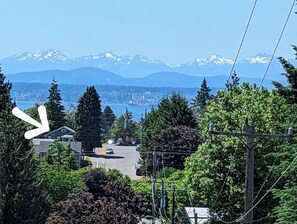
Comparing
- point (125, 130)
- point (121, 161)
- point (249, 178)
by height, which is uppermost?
point (249, 178)

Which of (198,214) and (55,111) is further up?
(55,111)

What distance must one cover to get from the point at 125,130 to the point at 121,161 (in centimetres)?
2563

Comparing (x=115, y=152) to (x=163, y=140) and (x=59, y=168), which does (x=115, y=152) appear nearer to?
(x=163, y=140)

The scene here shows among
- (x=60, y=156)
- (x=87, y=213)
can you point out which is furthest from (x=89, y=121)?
(x=87, y=213)

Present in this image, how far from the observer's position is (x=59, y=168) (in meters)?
36.4

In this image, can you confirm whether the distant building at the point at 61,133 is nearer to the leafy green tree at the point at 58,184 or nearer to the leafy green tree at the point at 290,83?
the leafy green tree at the point at 58,184

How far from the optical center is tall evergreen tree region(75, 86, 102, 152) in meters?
75.6

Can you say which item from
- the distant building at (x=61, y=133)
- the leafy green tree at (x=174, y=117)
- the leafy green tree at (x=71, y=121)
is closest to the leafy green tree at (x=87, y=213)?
the leafy green tree at (x=174, y=117)

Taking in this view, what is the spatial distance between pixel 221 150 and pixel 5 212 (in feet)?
34.9

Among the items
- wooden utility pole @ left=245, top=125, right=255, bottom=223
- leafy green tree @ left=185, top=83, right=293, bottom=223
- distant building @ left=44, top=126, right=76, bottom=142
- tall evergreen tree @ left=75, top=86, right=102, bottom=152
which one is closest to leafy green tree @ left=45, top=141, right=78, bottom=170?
leafy green tree @ left=185, top=83, right=293, bottom=223

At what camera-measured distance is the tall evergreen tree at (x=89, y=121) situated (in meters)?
75.6

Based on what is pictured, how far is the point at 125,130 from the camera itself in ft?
315

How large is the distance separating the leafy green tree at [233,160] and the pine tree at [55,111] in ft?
170

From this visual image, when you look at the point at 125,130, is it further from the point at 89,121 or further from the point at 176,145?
the point at 176,145
